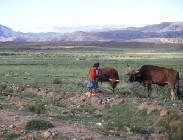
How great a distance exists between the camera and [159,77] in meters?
22.9

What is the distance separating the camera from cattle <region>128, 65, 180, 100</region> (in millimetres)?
22578

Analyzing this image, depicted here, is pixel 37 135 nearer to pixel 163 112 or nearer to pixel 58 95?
pixel 163 112

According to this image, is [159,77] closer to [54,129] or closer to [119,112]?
[119,112]

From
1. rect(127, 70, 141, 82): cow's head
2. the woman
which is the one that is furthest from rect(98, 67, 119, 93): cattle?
the woman

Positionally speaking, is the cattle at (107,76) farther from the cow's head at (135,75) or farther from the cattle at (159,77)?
the cattle at (159,77)

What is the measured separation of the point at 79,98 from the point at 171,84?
4.98 m

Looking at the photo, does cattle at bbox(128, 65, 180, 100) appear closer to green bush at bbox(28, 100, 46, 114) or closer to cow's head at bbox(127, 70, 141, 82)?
cow's head at bbox(127, 70, 141, 82)

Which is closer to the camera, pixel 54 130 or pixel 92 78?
pixel 54 130

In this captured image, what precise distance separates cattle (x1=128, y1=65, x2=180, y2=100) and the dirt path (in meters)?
7.92

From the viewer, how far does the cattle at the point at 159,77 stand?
74.1 ft

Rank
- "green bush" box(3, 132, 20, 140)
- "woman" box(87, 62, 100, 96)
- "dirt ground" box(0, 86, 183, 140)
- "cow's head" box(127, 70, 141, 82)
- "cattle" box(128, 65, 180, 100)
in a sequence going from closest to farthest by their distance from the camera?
1. "dirt ground" box(0, 86, 183, 140)
2. "green bush" box(3, 132, 20, 140)
3. "cattle" box(128, 65, 180, 100)
4. "woman" box(87, 62, 100, 96)
5. "cow's head" box(127, 70, 141, 82)

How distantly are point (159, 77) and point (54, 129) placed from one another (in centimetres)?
970

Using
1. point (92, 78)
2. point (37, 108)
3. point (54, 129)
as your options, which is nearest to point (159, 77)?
point (92, 78)

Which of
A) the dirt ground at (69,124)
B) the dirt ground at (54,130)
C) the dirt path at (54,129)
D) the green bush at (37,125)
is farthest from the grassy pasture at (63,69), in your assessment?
the green bush at (37,125)
